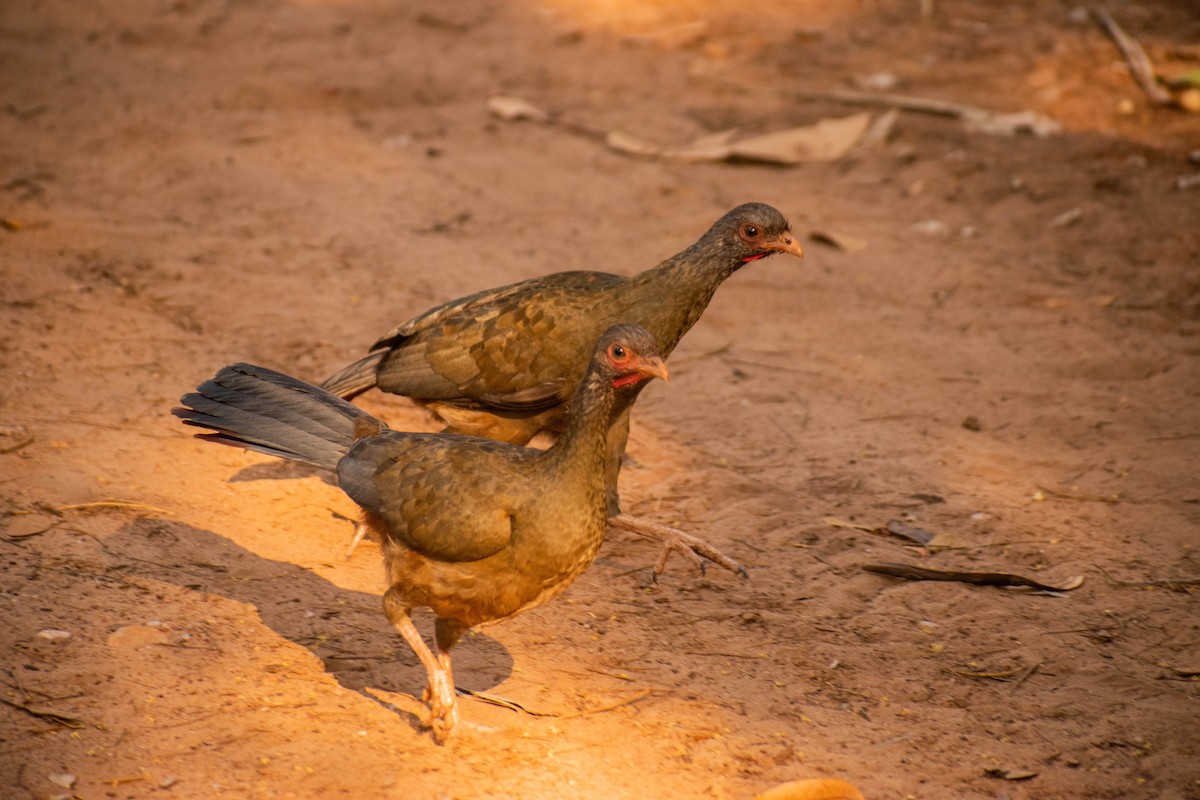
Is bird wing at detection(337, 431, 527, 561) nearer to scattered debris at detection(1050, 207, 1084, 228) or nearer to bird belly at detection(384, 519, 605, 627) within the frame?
bird belly at detection(384, 519, 605, 627)

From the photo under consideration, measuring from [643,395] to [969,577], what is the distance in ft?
7.09

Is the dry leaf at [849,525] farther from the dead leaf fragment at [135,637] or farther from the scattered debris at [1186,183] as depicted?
the scattered debris at [1186,183]

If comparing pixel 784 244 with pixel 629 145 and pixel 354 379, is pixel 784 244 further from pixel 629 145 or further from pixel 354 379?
pixel 629 145

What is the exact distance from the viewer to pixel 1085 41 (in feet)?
35.8

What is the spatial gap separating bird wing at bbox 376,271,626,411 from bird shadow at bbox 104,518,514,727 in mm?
1013

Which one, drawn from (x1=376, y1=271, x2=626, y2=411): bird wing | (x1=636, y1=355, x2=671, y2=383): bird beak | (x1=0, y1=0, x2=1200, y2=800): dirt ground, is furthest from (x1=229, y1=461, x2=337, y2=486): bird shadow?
(x1=636, y1=355, x2=671, y2=383): bird beak

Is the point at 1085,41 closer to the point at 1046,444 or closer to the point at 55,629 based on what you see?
the point at 1046,444

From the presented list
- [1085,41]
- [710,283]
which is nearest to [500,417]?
[710,283]

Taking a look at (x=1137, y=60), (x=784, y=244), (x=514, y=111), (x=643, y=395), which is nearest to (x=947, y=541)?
(x=784, y=244)

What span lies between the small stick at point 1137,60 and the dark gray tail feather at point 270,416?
8.18 m

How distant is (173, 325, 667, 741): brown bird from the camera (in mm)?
3852

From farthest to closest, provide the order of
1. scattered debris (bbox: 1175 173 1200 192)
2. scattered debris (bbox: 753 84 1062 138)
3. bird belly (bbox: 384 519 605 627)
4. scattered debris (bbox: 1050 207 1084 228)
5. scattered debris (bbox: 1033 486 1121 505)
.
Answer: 1. scattered debris (bbox: 753 84 1062 138)
2. scattered debris (bbox: 1175 173 1200 192)
3. scattered debris (bbox: 1050 207 1084 228)
4. scattered debris (bbox: 1033 486 1121 505)
5. bird belly (bbox: 384 519 605 627)

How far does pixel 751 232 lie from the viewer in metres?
5.23

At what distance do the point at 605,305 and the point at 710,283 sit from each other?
468mm
